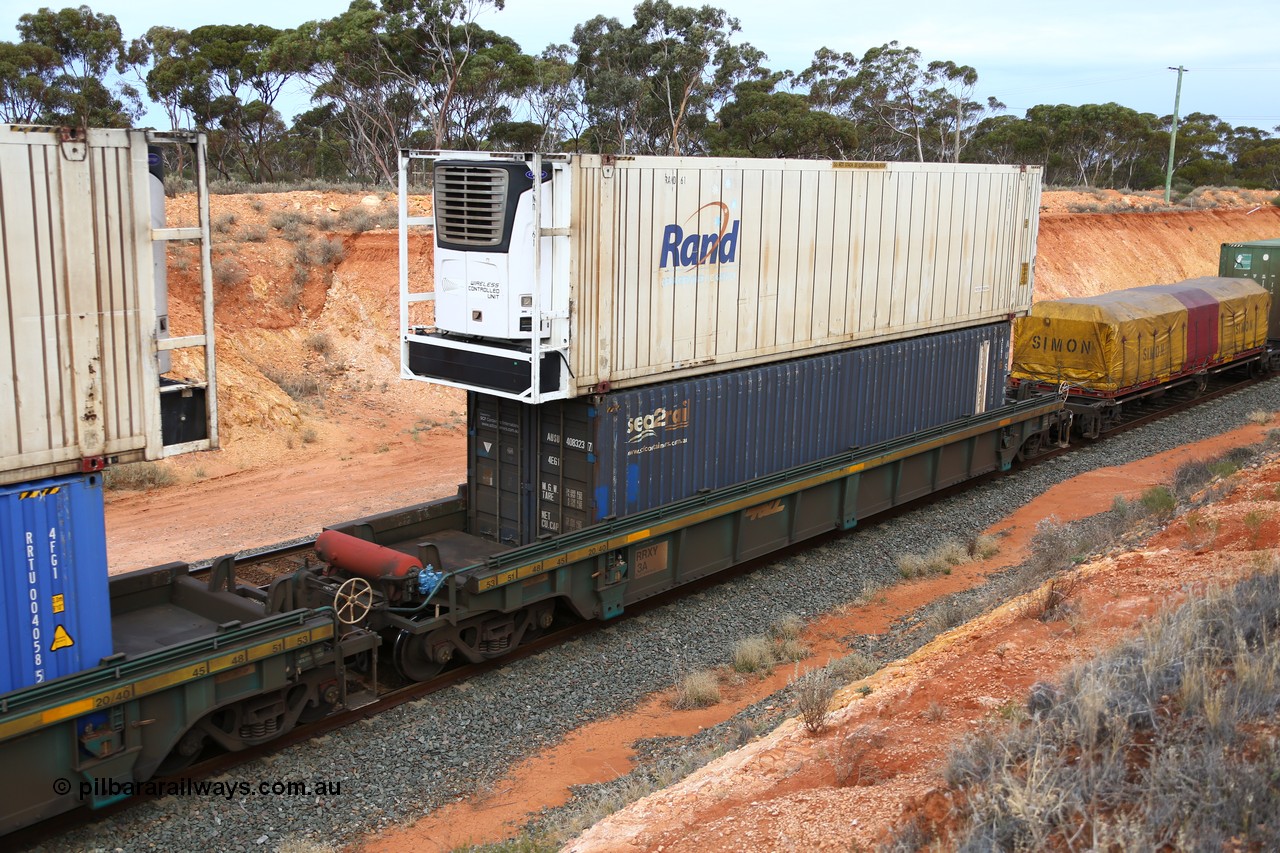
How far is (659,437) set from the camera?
12.2 m

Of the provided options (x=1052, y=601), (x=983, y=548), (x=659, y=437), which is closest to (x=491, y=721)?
(x=659, y=437)

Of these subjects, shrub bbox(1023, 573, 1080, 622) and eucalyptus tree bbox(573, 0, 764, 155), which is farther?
eucalyptus tree bbox(573, 0, 764, 155)

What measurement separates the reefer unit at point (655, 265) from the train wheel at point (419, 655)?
8.30ft

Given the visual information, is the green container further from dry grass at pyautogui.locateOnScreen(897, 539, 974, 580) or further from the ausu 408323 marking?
the ausu 408323 marking

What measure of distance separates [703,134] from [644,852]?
2015 inches

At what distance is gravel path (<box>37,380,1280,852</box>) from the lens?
327 inches

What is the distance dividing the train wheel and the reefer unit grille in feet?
12.8

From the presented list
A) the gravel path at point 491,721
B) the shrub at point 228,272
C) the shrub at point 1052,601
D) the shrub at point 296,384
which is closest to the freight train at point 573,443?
the gravel path at point 491,721

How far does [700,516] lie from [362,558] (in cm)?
380

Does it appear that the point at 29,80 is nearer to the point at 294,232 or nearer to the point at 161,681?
the point at 294,232

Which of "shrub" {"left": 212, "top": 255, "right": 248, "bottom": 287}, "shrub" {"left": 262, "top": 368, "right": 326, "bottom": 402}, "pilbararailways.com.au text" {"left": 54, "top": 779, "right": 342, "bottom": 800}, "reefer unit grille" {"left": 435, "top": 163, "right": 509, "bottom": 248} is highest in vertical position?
"reefer unit grille" {"left": 435, "top": 163, "right": 509, "bottom": 248}

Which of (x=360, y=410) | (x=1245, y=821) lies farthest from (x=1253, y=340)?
(x=1245, y=821)

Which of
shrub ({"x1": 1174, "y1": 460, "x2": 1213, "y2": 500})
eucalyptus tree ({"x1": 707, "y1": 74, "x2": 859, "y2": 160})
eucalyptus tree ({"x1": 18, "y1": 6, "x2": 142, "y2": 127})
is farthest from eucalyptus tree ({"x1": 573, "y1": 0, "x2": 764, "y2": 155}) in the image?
shrub ({"x1": 1174, "y1": 460, "x2": 1213, "y2": 500})

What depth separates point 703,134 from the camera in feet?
179
